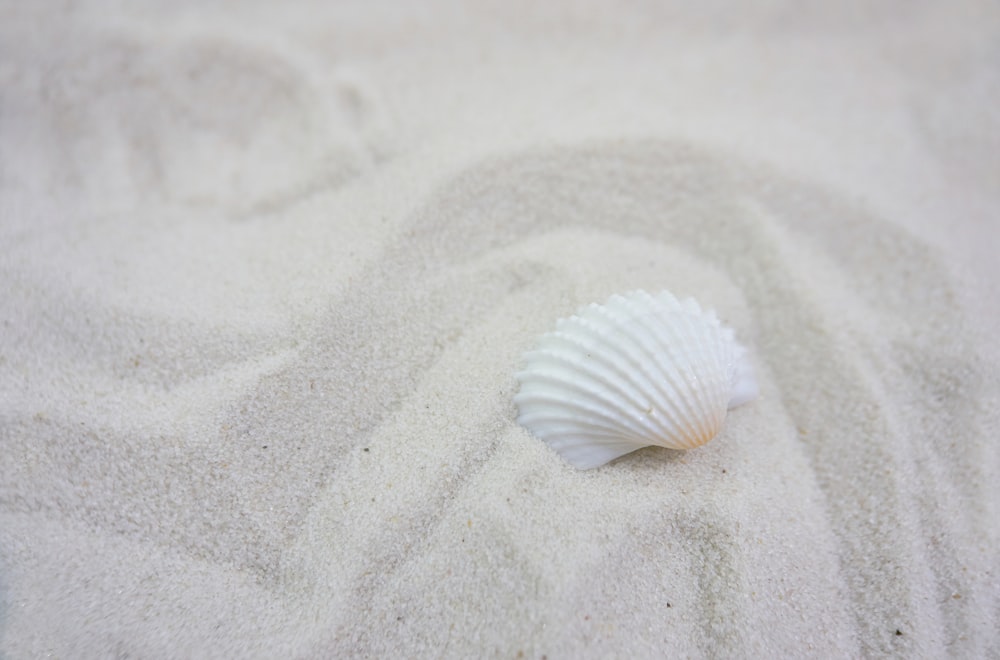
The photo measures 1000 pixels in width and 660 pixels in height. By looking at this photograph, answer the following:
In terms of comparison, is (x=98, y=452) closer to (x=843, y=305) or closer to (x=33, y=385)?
(x=33, y=385)

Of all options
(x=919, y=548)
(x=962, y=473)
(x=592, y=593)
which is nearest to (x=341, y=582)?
(x=592, y=593)

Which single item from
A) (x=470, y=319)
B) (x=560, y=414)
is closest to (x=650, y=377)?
(x=560, y=414)

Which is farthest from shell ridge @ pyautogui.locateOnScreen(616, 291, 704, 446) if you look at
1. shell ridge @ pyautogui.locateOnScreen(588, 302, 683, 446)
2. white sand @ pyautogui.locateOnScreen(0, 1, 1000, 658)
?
white sand @ pyautogui.locateOnScreen(0, 1, 1000, 658)

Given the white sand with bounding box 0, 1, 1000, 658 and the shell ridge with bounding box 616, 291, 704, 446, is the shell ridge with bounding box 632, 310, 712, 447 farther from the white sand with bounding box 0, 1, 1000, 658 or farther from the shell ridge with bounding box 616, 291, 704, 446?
the white sand with bounding box 0, 1, 1000, 658

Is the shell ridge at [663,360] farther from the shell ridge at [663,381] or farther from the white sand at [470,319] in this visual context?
the white sand at [470,319]

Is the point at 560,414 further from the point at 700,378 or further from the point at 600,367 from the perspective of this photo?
the point at 700,378

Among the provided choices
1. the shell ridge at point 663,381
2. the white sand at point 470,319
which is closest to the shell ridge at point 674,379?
the shell ridge at point 663,381

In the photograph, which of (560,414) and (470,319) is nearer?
(560,414)
